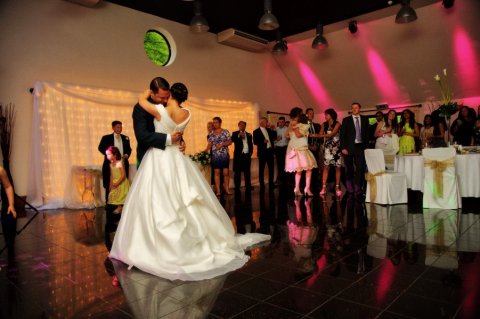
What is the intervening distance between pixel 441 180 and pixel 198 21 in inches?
213

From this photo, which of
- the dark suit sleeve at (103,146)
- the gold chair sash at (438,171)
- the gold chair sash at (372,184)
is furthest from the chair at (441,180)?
the dark suit sleeve at (103,146)

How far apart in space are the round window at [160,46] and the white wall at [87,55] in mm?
147

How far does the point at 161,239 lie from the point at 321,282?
1.25 m

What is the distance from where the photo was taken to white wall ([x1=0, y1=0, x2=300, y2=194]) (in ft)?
19.4

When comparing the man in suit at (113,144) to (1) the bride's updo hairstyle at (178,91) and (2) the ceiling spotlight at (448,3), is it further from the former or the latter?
(2) the ceiling spotlight at (448,3)

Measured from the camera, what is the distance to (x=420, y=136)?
7.78m

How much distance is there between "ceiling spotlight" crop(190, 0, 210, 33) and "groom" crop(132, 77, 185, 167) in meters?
4.64

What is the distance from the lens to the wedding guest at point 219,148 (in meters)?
7.12

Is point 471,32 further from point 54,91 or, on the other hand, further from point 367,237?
point 54,91

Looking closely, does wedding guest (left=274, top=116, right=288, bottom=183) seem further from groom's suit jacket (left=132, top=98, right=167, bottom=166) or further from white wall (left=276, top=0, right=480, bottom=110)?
groom's suit jacket (left=132, top=98, right=167, bottom=166)

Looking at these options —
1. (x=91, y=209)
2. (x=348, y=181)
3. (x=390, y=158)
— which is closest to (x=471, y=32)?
(x=390, y=158)

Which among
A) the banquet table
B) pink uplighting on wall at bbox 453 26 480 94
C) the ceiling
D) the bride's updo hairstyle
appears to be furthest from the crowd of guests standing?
the bride's updo hairstyle

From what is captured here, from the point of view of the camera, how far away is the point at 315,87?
10859 mm

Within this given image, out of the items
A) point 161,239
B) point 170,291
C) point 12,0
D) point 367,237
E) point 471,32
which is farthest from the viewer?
point 471,32
